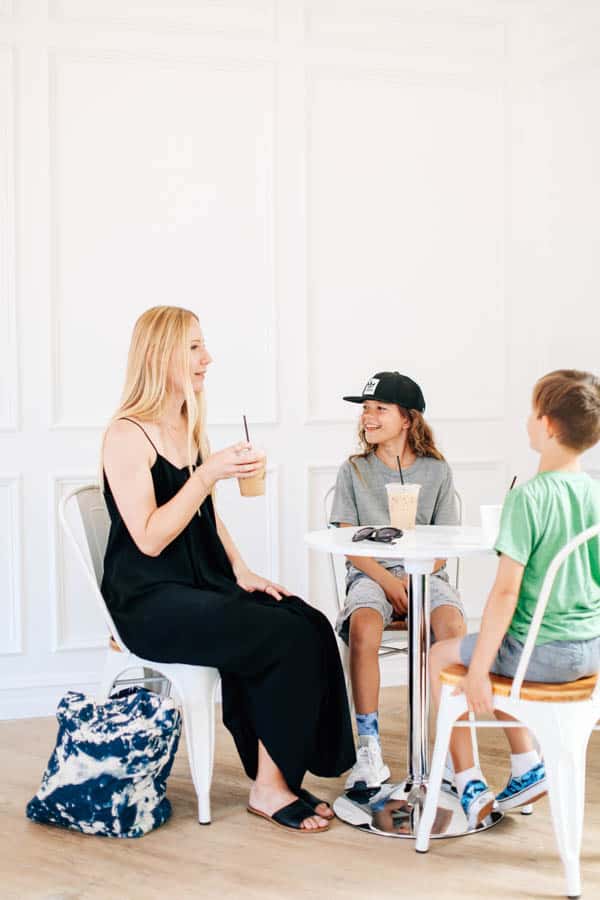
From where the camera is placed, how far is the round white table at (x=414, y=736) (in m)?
2.47

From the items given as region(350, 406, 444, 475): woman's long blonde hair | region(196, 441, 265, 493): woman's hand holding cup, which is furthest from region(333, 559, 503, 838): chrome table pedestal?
region(350, 406, 444, 475): woman's long blonde hair

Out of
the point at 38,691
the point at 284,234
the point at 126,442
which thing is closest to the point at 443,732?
the point at 126,442

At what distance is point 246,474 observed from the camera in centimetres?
254

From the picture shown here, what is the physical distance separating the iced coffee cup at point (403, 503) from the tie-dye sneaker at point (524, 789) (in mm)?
661

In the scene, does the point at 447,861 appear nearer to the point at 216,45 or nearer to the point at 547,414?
the point at 547,414

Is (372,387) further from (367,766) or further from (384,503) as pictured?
(367,766)

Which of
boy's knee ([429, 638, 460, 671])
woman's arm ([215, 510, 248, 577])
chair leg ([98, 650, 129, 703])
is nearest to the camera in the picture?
boy's knee ([429, 638, 460, 671])

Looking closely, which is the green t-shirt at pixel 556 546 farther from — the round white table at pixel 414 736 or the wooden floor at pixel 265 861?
the wooden floor at pixel 265 861

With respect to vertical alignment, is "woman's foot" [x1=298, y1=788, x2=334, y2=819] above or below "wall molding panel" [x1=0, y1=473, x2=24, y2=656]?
below

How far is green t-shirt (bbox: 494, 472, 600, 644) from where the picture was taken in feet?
7.10

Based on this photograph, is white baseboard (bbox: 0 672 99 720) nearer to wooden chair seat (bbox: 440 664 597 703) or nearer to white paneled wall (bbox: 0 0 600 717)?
white paneled wall (bbox: 0 0 600 717)

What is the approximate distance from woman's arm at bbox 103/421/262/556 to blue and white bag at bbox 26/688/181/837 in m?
0.39

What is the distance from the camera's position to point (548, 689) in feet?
7.11

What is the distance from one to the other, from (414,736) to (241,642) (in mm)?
502
